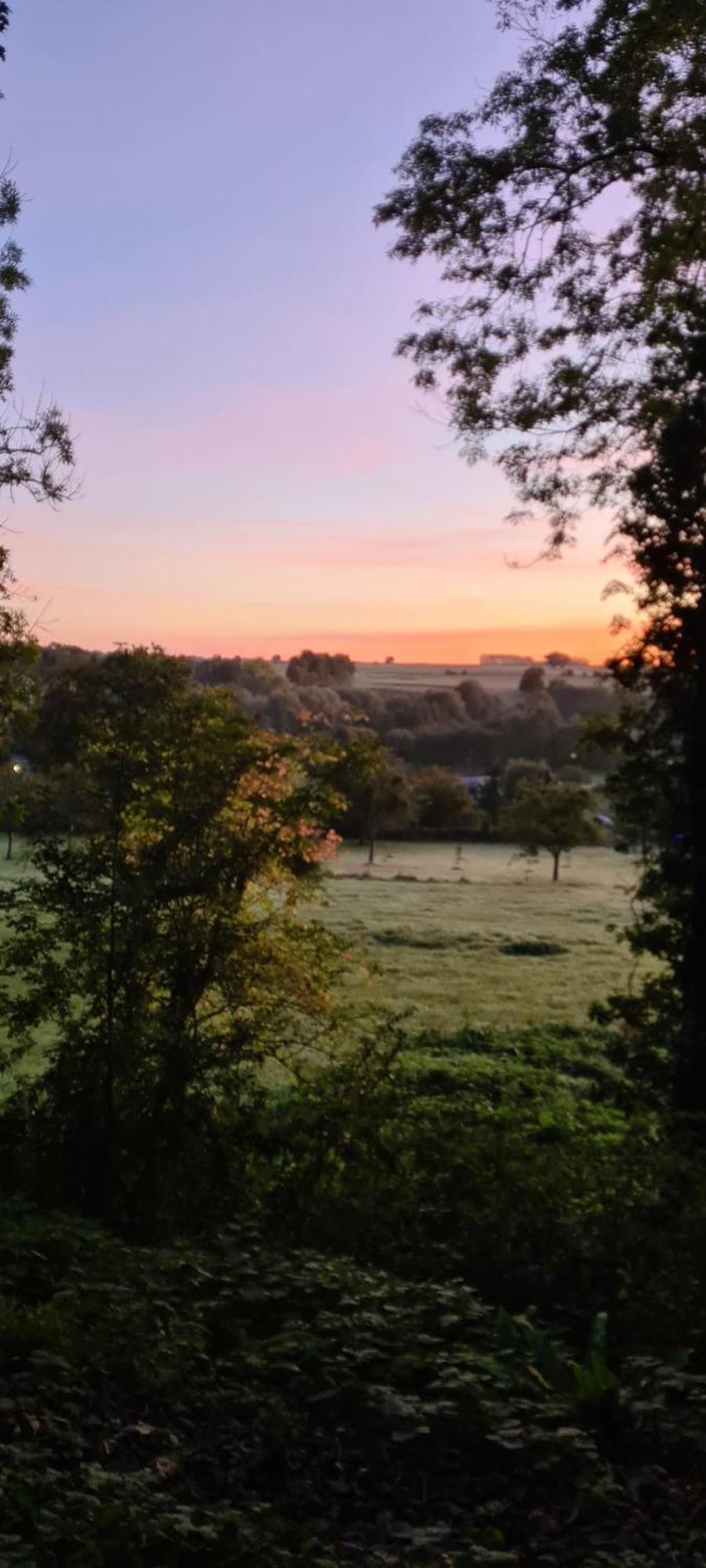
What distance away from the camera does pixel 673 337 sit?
1027 cm

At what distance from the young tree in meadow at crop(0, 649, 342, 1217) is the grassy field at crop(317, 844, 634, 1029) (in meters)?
1.54

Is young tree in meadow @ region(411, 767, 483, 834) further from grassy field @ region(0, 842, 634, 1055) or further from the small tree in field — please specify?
the small tree in field

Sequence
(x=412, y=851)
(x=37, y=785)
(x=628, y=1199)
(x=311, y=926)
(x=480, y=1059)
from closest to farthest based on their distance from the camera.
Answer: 1. (x=628, y=1199)
2. (x=37, y=785)
3. (x=311, y=926)
4. (x=480, y=1059)
5. (x=412, y=851)

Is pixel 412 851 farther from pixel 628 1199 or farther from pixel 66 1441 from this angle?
pixel 66 1441

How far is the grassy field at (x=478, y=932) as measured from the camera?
22766 mm

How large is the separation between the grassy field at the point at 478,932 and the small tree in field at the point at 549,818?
1.46 metres

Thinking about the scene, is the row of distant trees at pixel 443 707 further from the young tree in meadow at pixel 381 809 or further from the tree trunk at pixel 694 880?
the tree trunk at pixel 694 880

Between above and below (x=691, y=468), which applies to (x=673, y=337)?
above

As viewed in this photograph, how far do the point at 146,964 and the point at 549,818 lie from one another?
31.7 metres

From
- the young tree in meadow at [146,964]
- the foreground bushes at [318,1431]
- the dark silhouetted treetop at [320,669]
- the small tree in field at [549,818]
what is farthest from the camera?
the small tree in field at [549,818]

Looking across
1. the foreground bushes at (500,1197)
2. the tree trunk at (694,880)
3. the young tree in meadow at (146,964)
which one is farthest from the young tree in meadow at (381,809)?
the foreground bushes at (500,1197)

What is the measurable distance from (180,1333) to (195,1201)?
3048 mm

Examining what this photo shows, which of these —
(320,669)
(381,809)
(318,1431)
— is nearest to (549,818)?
(381,809)

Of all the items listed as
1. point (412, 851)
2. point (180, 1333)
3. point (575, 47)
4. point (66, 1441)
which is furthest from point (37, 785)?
point (412, 851)
